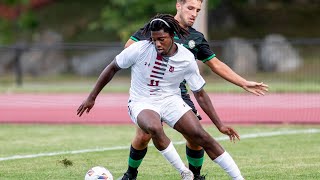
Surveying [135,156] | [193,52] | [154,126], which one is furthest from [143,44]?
[135,156]

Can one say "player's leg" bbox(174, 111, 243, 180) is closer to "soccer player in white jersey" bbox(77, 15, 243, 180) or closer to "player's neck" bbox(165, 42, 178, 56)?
"soccer player in white jersey" bbox(77, 15, 243, 180)

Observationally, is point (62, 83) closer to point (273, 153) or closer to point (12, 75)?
point (12, 75)

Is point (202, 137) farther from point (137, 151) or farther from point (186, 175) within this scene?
point (137, 151)

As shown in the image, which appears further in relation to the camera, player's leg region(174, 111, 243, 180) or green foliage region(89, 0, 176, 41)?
green foliage region(89, 0, 176, 41)

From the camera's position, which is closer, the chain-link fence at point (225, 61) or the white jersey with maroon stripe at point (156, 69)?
the white jersey with maroon stripe at point (156, 69)

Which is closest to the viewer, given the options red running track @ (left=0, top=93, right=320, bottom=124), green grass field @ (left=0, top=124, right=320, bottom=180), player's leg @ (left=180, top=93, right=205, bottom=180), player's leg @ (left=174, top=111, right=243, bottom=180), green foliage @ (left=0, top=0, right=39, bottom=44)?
player's leg @ (left=174, top=111, right=243, bottom=180)

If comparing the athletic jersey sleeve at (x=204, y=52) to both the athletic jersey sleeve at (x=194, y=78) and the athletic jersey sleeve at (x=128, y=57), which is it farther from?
the athletic jersey sleeve at (x=128, y=57)

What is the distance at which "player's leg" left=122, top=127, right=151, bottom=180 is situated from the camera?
404 inches

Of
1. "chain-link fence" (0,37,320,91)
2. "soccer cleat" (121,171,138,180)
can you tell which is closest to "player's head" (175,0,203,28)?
"soccer cleat" (121,171,138,180)

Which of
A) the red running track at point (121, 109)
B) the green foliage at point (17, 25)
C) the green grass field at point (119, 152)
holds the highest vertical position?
the green grass field at point (119, 152)

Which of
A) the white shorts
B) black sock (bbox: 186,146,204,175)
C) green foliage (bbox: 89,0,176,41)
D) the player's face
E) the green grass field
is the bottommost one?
green foliage (bbox: 89,0,176,41)

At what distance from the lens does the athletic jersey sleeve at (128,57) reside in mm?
9664

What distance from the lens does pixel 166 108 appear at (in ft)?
31.9

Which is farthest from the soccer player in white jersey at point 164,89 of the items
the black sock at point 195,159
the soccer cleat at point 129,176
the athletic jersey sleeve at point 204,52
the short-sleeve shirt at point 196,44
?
the soccer cleat at point 129,176
